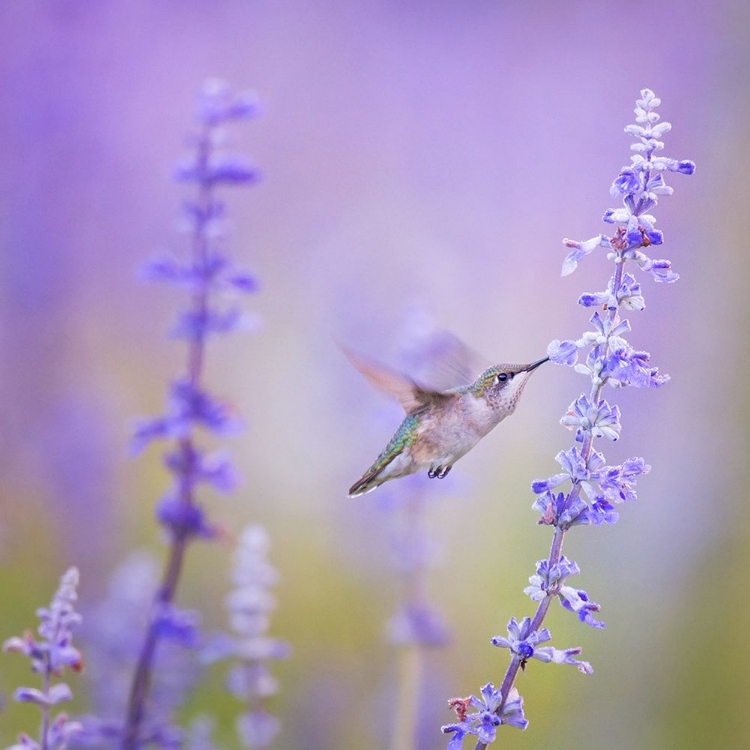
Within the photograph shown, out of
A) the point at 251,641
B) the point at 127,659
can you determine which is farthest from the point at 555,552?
the point at 127,659

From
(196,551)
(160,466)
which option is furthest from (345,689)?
(160,466)

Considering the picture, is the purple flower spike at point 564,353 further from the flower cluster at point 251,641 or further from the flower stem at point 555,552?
the flower cluster at point 251,641

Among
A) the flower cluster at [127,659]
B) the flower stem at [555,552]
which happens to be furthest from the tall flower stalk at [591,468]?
the flower cluster at [127,659]

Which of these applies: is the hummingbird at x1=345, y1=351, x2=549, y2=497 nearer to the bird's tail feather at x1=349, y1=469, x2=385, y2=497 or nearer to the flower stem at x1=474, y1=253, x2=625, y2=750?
the bird's tail feather at x1=349, y1=469, x2=385, y2=497

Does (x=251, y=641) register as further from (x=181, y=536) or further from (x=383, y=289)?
(x=383, y=289)

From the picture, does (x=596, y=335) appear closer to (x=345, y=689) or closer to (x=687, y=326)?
(x=345, y=689)

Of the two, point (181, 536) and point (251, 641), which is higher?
point (181, 536)

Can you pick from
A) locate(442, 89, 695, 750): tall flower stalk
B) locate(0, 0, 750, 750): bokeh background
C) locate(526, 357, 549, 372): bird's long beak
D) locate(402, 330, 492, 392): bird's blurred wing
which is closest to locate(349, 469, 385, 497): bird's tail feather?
locate(402, 330, 492, 392): bird's blurred wing
